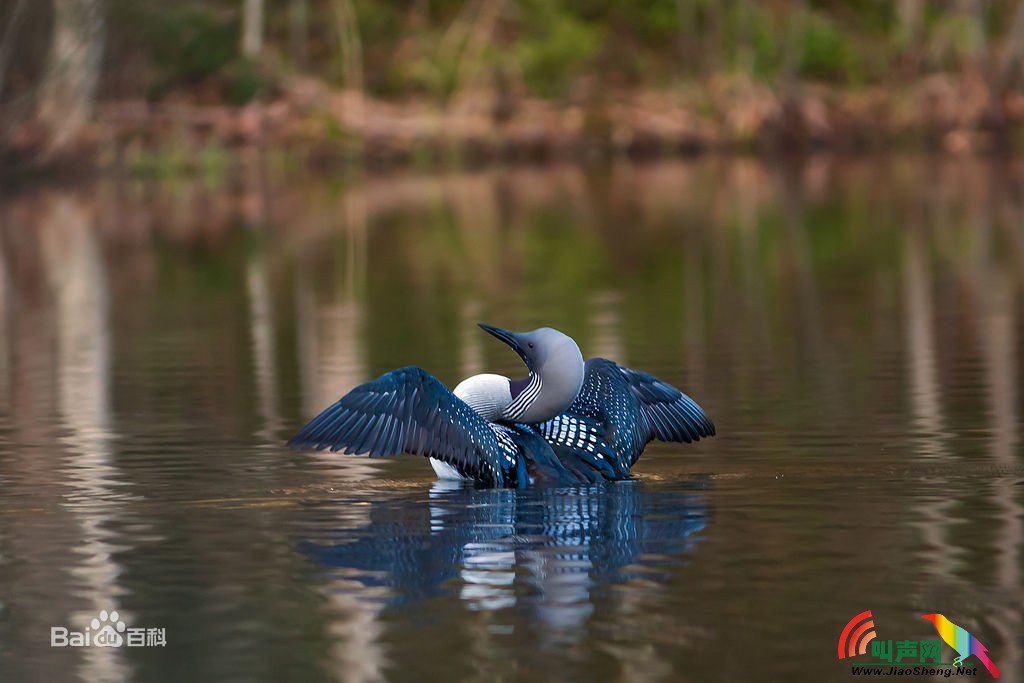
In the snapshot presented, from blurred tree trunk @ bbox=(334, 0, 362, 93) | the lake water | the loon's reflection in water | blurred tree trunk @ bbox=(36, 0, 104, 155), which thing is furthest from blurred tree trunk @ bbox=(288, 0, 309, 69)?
the loon's reflection in water

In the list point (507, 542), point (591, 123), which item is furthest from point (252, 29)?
point (507, 542)

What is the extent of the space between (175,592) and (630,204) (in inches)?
1149

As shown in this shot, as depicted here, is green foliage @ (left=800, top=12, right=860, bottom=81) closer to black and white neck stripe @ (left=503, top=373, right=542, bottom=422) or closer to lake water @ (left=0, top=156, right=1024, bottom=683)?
lake water @ (left=0, top=156, right=1024, bottom=683)

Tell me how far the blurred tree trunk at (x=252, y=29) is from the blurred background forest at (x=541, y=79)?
0.07 meters

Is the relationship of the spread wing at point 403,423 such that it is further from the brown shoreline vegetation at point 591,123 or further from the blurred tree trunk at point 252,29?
the blurred tree trunk at point 252,29

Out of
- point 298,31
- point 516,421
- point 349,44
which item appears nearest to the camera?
point 516,421

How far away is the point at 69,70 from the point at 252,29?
11.4 metres

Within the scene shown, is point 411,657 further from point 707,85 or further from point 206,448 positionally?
point 707,85

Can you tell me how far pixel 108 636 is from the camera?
248 inches

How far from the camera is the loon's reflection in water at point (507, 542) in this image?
22.0 feet

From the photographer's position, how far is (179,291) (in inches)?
835

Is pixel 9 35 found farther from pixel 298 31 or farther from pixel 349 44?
pixel 349 44

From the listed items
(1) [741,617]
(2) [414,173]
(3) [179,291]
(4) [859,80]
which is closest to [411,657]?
(1) [741,617]

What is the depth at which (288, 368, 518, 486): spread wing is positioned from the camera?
8234 millimetres
